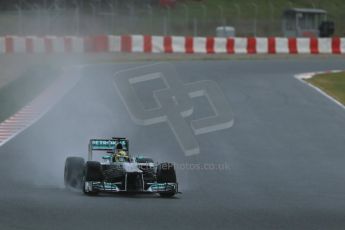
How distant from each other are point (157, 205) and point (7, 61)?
23.3m

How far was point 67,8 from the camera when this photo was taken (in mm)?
42000

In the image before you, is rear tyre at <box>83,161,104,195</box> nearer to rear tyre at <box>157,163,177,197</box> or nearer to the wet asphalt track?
the wet asphalt track

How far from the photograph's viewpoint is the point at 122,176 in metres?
12.4

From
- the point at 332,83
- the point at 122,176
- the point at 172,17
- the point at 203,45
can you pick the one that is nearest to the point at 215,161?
the point at 122,176

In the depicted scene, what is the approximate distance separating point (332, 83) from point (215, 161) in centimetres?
1291

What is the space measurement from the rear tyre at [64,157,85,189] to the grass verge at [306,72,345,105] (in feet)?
39.7

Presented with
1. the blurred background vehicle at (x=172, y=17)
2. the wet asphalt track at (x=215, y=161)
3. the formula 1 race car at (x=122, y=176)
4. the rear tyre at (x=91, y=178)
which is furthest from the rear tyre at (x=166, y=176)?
the blurred background vehicle at (x=172, y=17)

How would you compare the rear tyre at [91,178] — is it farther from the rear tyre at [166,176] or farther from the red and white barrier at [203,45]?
the red and white barrier at [203,45]

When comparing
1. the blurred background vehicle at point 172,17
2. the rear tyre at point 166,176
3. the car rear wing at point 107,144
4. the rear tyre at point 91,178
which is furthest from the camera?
the blurred background vehicle at point 172,17

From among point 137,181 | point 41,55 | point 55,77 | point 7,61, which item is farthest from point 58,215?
point 41,55

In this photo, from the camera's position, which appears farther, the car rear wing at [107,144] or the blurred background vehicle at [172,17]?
the blurred background vehicle at [172,17]

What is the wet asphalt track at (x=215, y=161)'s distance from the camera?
10469mm

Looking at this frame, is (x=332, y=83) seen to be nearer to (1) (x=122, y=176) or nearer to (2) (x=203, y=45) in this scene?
(2) (x=203, y=45)

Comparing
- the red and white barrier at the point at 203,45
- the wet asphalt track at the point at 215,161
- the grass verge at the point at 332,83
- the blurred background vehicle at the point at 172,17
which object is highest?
the blurred background vehicle at the point at 172,17
